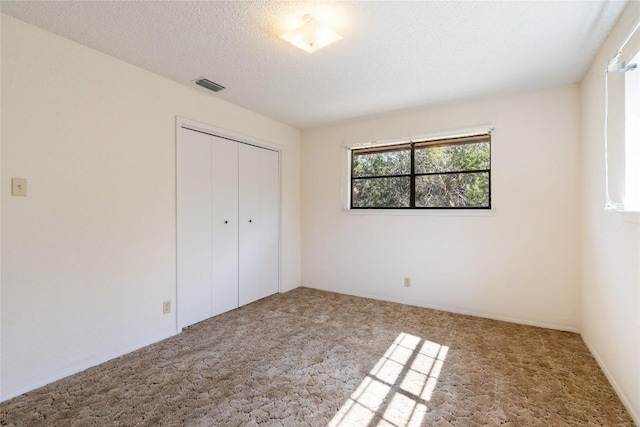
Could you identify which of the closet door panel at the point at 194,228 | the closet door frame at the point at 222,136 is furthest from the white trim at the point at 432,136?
the closet door panel at the point at 194,228

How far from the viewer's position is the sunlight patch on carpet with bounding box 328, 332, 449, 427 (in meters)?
1.70

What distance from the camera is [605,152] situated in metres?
2.14

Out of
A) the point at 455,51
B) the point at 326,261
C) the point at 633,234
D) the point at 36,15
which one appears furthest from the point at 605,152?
the point at 36,15

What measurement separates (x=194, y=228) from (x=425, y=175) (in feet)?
8.93

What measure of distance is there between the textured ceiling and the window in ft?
2.16

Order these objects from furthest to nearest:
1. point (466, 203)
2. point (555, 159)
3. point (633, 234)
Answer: point (466, 203), point (555, 159), point (633, 234)

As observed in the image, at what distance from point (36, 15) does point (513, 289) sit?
448 centimetres

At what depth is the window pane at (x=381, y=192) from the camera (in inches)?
149

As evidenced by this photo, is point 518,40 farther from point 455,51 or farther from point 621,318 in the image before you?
point 621,318

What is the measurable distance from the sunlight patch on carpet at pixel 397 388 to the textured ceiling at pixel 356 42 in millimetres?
2390

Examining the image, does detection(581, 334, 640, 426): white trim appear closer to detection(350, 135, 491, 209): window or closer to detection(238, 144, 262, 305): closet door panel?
detection(350, 135, 491, 209): window

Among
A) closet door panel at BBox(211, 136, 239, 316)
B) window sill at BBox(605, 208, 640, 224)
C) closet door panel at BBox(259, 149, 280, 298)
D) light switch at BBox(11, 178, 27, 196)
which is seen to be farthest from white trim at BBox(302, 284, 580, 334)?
light switch at BBox(11, 178, 27, 196)

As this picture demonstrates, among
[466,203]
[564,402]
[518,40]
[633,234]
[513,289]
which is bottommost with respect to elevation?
[564,402]

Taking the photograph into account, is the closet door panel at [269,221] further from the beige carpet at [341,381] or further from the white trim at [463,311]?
the beige carpet at [341,381]
